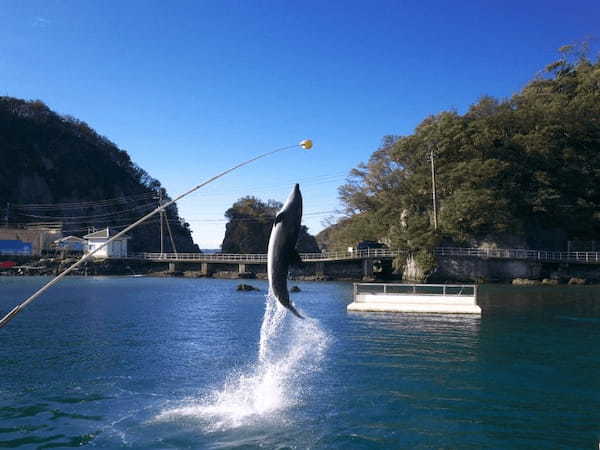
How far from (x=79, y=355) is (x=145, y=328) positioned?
23.4ft

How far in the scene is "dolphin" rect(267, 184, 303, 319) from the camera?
9602 millimetres

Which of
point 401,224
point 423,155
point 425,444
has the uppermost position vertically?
point 423,155

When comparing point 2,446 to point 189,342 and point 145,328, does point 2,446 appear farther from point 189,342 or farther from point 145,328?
point 145,328

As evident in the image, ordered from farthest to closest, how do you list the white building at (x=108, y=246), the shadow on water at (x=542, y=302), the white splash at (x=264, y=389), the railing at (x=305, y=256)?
the white building at (x=108, y=246)
the railing at (x=305, y=256)
the shadow on water at (x=542, y=302)
the white splash at (x=264, y=389)

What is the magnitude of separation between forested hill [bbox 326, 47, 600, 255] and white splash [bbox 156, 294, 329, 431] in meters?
42.9

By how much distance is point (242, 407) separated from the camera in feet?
40.3

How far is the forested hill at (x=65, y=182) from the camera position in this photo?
354 ft

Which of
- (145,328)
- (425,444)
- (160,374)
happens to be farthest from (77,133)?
(425,444)

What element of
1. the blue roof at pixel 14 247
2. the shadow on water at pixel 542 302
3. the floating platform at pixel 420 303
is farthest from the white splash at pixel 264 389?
the blue roof at pixel 14 247

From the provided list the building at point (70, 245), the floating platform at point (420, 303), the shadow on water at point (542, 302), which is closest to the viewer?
the floating platform at point (420, 303)

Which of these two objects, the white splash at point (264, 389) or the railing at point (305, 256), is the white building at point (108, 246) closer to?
the railing at point (305, 256)

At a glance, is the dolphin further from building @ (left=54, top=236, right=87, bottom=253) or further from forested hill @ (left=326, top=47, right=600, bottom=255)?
building @ (left=54, top=236, right=87, bottom=253)

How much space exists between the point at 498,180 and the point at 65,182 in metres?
98.8

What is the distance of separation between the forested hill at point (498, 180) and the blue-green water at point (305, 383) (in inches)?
1295
